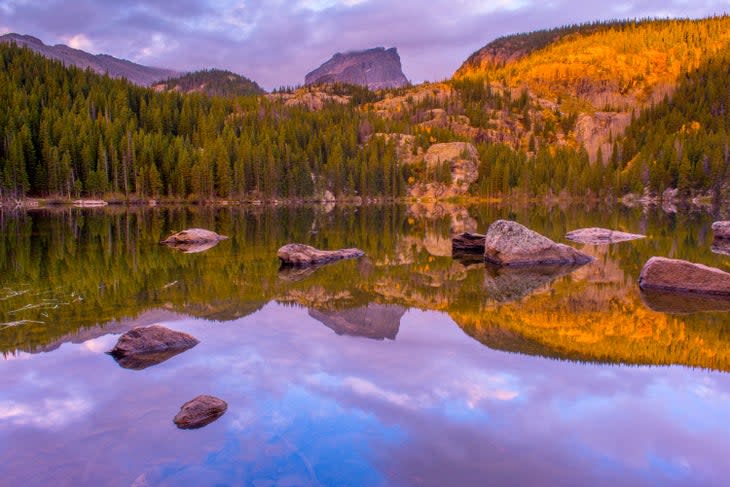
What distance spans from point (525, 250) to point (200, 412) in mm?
20449

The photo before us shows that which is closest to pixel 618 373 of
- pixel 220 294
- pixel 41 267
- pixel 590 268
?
pixel 220 294

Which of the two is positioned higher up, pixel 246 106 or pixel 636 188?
pixel 246 106

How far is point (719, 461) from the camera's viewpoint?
6730 millimetres

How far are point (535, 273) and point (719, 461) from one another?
16129 millimetres

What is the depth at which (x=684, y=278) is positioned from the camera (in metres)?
18.0

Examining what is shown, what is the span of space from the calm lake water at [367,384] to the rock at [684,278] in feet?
2.84

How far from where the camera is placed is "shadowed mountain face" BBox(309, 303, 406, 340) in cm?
1303

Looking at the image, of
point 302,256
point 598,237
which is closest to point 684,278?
point 302,256

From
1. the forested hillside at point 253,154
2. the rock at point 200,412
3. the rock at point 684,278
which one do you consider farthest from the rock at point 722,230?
the forested hillside at point 253,154

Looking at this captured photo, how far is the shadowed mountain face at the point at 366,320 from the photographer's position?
13031 millimetres

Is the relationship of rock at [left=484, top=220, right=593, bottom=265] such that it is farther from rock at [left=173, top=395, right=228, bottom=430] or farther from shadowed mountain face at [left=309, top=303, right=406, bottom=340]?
rock at [left=173, top=395, right=228, bottom=430]

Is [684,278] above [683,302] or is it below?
above

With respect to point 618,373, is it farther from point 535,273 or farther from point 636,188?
point 636,188

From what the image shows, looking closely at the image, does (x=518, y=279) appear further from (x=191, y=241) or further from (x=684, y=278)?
(x=191, y=241)
